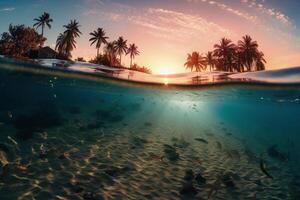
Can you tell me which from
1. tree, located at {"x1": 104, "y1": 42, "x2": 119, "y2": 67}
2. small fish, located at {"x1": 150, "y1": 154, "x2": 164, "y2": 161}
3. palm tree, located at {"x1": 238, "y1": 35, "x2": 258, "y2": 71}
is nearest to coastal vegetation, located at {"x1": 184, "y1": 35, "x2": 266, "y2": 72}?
palm tree, located at {"x1": 238, "y1": 35, "x2": 258, "y2": 71}

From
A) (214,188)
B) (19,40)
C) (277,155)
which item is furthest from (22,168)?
(19,40)

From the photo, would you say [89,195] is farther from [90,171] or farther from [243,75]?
[243,75]

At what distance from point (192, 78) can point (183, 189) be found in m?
13.1

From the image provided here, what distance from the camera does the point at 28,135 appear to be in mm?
15445

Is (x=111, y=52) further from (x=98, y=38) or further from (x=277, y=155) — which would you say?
(x=277, y=155)

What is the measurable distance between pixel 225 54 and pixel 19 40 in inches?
1691

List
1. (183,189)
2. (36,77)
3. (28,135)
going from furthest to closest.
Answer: (36,77), (28,135), (183,189)

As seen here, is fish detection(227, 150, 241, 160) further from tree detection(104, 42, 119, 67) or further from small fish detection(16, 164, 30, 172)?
tree detection(104, 42, 119, 67)

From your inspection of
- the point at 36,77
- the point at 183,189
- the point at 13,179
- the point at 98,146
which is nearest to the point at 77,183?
the point at 13,179

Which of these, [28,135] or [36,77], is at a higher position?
[36,77]

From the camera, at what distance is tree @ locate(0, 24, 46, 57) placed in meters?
55.8

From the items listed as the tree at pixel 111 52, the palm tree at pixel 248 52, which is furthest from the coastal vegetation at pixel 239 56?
the tree at pixel 111 52

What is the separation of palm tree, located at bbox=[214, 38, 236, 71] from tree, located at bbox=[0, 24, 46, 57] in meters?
39.0

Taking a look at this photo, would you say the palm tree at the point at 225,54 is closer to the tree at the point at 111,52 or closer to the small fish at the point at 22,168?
the tree at the point at 111,52
